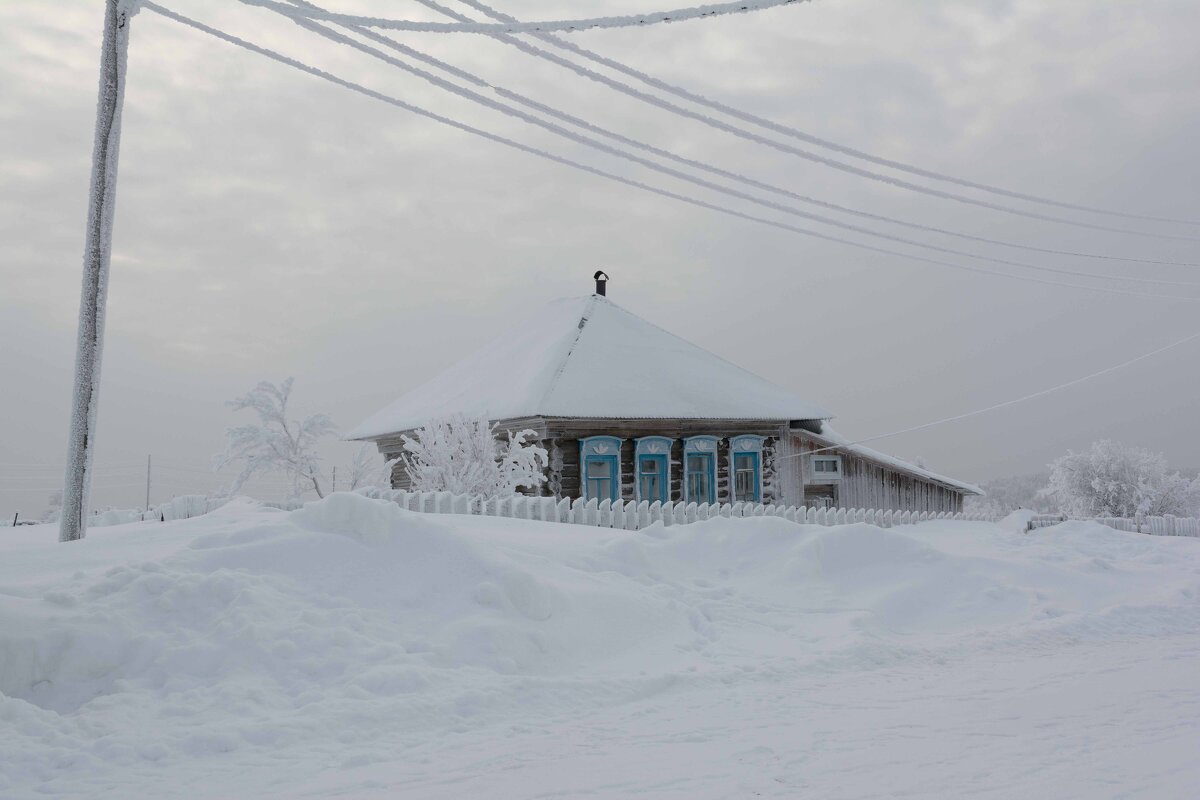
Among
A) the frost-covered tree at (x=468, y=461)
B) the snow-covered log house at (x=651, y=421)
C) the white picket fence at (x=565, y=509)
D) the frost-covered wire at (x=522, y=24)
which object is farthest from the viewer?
the snow-covered log house at (x=651, y=421)

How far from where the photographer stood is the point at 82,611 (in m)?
6.08

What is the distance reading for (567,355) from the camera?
2220 cm

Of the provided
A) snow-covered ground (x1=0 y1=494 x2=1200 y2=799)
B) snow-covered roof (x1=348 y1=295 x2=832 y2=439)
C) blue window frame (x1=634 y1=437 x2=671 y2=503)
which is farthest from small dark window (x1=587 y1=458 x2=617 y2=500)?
snow-covered ground (x1=0 y1=494 x2=1200 y2=799)

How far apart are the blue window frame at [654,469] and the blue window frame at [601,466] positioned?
2.13ft

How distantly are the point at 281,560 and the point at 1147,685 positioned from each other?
6603 millimetres

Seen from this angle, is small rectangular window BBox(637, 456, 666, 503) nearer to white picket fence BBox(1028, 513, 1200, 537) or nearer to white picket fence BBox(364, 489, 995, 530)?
white picket fence BBox(364, 489, 995, 530)

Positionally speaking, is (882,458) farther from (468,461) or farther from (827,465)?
(468,461)

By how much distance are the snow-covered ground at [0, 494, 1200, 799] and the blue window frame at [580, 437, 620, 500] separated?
400 inches

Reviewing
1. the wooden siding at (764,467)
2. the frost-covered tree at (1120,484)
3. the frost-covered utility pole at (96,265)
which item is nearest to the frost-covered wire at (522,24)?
the frost-covered utility pole at (96,265)

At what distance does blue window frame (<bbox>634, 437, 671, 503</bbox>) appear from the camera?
21.4 m

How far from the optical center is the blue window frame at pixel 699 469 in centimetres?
2192

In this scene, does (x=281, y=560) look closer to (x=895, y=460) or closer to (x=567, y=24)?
(x=567, y=24)

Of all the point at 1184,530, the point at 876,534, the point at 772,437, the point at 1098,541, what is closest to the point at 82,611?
the point at 876,534

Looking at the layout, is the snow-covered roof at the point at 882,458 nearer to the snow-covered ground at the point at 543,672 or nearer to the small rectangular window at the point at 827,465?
the small rectangular window at the point at 827,465
